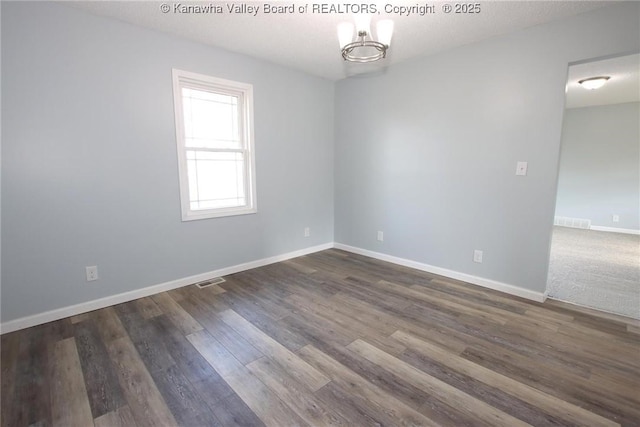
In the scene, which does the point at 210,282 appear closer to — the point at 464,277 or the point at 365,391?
the point at 365,391

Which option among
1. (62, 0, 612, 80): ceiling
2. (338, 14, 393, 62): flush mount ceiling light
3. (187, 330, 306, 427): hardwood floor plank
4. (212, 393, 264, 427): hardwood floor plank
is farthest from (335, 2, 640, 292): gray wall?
(212, 393, 264, 427): hardwood floor plank

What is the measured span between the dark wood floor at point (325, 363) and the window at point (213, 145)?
1053 mm

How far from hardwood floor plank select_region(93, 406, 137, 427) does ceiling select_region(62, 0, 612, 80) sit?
2.68 metres

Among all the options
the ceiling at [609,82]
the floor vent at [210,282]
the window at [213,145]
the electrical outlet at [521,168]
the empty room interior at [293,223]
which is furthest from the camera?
the ceiling at [609,82]

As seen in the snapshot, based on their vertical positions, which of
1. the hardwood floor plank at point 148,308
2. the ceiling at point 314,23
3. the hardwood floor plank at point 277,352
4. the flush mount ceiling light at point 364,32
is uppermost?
the ceiling at point 314,23

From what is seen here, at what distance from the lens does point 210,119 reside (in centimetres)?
317

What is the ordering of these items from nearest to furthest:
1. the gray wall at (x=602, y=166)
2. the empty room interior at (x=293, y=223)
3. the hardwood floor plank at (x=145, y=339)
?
the empty room interior at (x=293, y=223)
the hardwood floor plank at (x=145, y=339)
the gray wall at (x=602, y=166)

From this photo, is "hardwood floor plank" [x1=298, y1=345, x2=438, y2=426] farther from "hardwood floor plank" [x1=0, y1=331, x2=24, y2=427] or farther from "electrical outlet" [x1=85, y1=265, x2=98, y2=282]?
"electrical outlet" [x1=85, y1=265, x2=98, y2=282]

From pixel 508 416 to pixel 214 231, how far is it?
2.86 metres

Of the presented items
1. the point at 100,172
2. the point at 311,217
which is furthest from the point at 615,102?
the point at 100,172

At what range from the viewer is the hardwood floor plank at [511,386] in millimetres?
1460

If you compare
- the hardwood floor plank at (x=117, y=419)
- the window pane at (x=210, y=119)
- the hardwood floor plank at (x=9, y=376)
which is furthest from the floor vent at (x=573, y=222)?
the hardwood floor plank at (x=9, y=376)

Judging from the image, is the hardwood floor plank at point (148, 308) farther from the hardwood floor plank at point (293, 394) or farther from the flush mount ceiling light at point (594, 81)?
the flush mount ceiling light at point (594, 81)

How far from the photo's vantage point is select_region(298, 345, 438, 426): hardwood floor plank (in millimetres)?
1455
